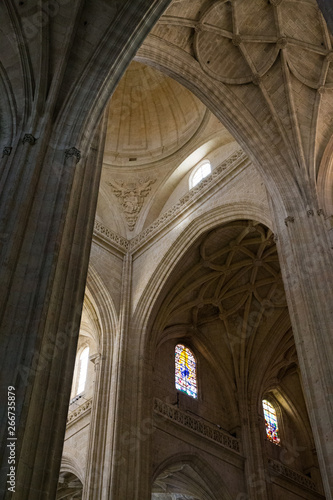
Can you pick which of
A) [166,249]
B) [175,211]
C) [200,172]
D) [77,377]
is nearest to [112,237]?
[166,249]

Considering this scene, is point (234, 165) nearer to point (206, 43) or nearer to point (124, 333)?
point (206, 43)

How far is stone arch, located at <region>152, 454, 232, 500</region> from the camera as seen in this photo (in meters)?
15.7

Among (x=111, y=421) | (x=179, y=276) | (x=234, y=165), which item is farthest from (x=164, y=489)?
(x=234, y=165)

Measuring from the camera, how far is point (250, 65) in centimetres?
1327

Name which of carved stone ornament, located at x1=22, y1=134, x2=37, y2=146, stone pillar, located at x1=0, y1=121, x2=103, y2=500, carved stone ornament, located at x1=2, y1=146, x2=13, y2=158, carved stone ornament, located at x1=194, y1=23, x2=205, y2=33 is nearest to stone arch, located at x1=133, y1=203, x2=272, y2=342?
carved stone ornament, located at x1=194, y1=23, x2=205, y2=33

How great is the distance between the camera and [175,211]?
1662 cm

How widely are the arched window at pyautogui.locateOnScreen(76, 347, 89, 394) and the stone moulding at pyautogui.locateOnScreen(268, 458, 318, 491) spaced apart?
22.1 ft

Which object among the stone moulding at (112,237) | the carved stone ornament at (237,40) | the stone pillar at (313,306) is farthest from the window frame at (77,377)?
the carved stone ornament at (237,40)

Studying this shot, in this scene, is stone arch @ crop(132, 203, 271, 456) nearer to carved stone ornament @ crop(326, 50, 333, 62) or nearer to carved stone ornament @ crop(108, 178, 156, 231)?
carved stone ornament @ crop(108, 178, 156, 231)

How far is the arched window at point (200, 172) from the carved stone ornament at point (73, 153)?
10899 millimetres

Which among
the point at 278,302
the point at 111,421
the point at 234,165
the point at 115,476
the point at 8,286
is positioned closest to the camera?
the point at 8,286

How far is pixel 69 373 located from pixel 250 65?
9.99 meters

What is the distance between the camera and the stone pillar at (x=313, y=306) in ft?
27.5

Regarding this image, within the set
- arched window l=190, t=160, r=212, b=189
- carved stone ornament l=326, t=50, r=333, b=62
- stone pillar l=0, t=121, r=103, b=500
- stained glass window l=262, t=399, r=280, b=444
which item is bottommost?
stone pillar l=0, t=121, r=103, b=500
